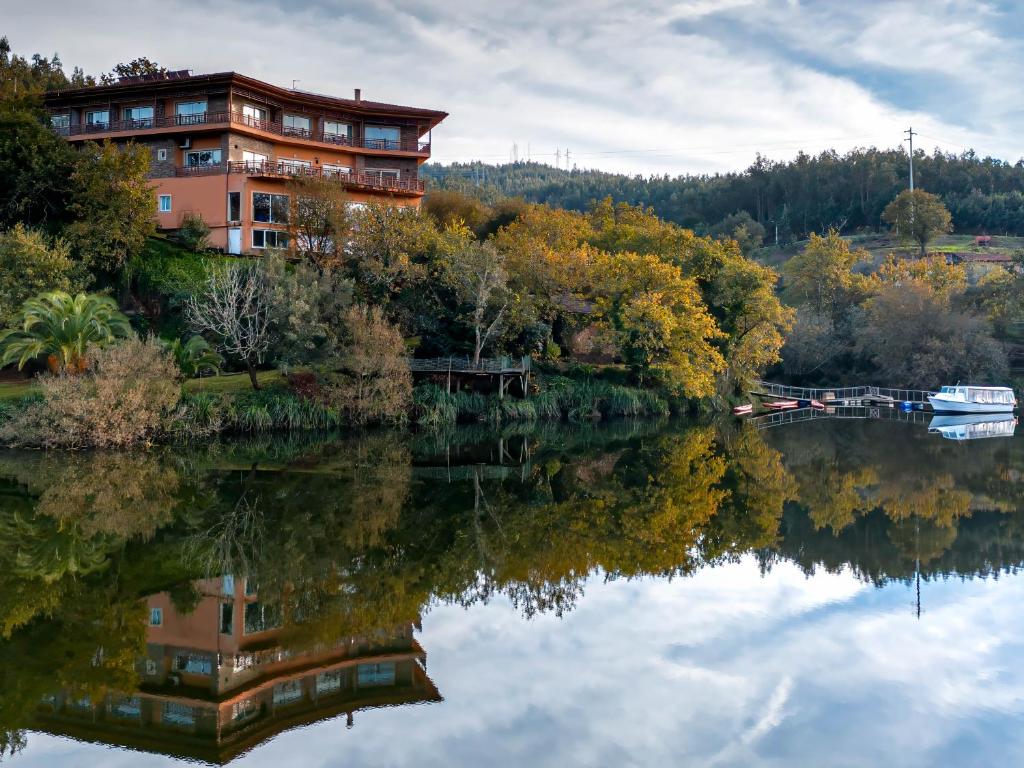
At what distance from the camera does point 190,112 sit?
49469 millimetres

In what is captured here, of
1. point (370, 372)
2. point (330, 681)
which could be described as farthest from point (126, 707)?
point (370, 372)

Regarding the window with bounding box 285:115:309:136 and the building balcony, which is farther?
the window with bounding box 285:115:309:136

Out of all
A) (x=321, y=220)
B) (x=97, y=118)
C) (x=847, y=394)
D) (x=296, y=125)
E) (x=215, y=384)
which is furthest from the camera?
(x=847, y=394)

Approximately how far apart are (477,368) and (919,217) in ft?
211

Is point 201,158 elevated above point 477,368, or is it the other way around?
point 201,158

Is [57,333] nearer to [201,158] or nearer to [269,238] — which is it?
[269,238]

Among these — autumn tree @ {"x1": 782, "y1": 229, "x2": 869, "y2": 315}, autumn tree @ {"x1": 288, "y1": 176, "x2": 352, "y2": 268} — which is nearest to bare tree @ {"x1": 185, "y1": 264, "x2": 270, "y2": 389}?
autumn tree @ {"x1": 288, "y1": 176, "x2": 352, "y2": 268}

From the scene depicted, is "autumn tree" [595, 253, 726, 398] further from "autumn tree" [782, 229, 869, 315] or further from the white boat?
"autumn tree" [782, 229, 869, 315]

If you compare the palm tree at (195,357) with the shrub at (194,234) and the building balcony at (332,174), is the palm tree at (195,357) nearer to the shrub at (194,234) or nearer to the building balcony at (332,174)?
the shrub at (194,234)

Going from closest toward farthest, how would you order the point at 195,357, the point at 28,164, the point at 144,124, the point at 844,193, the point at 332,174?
the point at 195,357 < the point at 28,164 < the point at 144,124 < the point at 332,174 < the point at 844,193

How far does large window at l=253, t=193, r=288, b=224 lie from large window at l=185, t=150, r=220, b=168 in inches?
123

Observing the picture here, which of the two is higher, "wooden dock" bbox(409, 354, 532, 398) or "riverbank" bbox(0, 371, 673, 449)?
"wooden dock" bbox(409, 354, 532, 398)

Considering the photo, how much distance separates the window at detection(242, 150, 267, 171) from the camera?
160 ft

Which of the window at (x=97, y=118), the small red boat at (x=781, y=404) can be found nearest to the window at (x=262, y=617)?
the window at (x=97, y=118)
